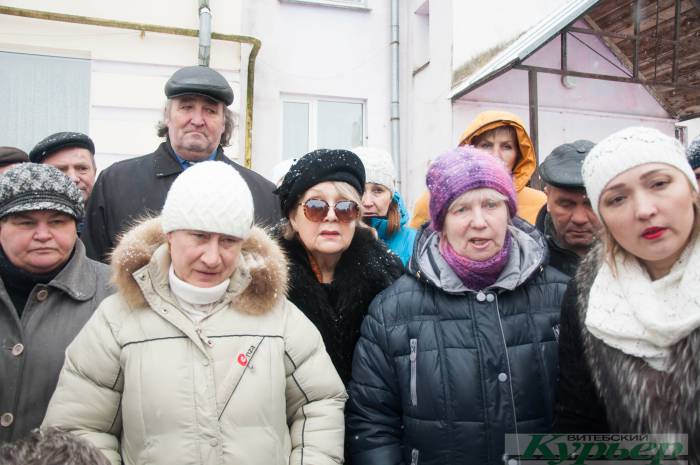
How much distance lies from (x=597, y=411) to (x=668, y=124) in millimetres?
8004

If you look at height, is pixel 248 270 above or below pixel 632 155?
below

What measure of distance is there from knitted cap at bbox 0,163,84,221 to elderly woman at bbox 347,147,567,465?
4.25 ft

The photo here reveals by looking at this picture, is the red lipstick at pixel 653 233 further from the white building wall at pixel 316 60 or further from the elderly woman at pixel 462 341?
Answer: the white building wall at pixel 316 60

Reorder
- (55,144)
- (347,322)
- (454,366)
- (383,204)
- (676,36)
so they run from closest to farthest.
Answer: (454,366) < (347,322) < (383,204) < (55,144) < (676,36)

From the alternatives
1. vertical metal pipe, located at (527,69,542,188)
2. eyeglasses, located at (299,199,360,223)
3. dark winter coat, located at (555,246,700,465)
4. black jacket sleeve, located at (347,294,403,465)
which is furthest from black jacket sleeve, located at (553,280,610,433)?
vertical metal pipe, located at (527,69,542,188)

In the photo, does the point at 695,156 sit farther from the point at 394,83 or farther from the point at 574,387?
the point at 394,83

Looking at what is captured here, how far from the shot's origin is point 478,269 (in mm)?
2057

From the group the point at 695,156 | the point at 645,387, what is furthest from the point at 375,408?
the point at 695,156

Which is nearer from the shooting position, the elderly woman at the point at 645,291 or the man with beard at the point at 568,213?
the elderly woman at the point at 645,291

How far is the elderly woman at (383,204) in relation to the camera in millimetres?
3291

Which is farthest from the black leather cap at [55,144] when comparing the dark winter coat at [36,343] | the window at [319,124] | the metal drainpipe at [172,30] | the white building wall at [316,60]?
the window at [319,124]

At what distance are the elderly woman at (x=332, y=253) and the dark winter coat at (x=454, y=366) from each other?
0.21 meters

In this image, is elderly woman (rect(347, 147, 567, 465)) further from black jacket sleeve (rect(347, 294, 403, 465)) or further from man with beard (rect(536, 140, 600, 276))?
man with beard (rect(536, 140, 600, 276))

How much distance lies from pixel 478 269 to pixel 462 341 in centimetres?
27
